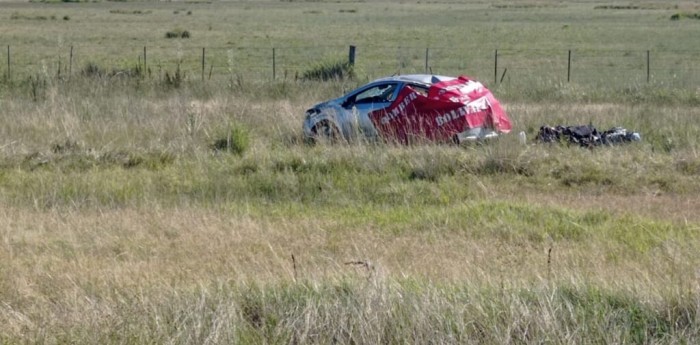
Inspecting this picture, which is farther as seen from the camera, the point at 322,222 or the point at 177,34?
the point at 177,34

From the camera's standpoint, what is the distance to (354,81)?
25.2m

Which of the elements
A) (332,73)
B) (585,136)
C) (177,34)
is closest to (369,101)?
(585,136)

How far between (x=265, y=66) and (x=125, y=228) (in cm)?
2575

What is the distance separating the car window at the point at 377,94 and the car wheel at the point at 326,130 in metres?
0.66

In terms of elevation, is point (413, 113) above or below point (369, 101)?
below

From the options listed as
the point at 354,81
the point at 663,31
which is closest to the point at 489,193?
the point at 354,81

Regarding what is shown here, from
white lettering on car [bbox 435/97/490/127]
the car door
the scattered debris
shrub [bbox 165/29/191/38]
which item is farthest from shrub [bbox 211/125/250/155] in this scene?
shrub [bbox 165/29/191/38]

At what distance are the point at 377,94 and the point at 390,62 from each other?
19.7m

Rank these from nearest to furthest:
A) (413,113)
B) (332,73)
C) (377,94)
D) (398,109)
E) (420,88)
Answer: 1. (413,113)
2. (398,109)
3. (420,88)
4. (377,94)
5. (332,73)

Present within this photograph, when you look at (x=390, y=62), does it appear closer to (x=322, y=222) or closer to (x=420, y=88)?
(x=420, y=88)

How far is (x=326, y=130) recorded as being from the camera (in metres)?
16.9

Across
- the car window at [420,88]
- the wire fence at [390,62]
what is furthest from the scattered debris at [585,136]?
the wire fence at [390,62]

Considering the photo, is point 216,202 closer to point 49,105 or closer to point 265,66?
point 49,105

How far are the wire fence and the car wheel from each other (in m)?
9.45
